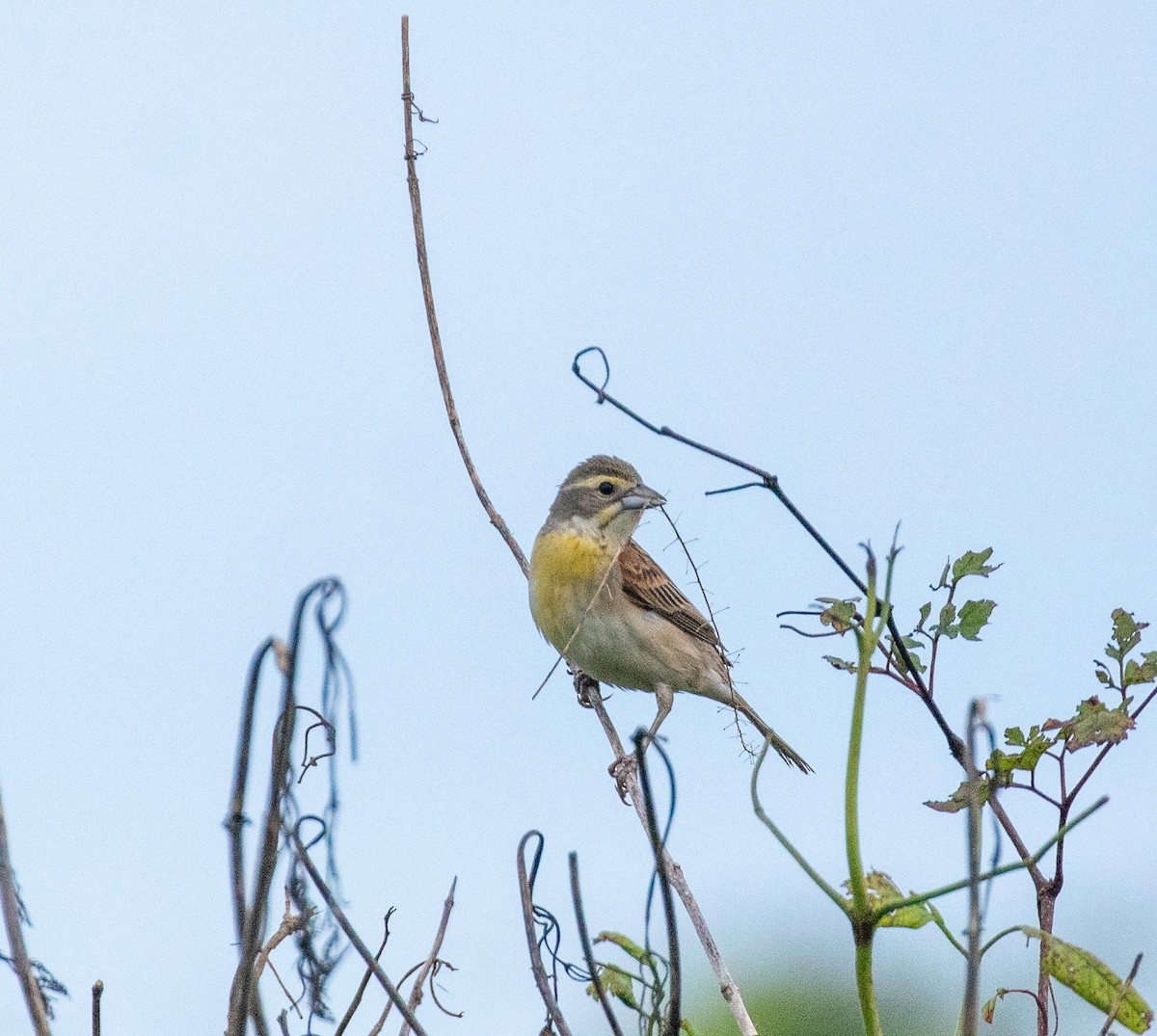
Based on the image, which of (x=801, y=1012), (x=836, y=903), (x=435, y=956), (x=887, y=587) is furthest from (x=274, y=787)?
(x=801, y=1012)

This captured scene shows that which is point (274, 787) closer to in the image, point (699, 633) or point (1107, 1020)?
point (1107, 1020)

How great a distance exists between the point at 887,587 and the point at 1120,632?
Result: 3.01 feet

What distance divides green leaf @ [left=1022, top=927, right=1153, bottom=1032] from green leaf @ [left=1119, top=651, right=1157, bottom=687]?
2.34 ft

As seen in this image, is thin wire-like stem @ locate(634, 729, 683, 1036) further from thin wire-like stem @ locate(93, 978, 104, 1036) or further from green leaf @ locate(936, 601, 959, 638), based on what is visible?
green leaf @ locate(936, 601, 959, 638)

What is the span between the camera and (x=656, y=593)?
7598 mm

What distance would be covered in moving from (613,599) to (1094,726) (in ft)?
16.7

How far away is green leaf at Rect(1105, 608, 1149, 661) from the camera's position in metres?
2.30

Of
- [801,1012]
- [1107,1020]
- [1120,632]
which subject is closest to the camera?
[1107,1020]

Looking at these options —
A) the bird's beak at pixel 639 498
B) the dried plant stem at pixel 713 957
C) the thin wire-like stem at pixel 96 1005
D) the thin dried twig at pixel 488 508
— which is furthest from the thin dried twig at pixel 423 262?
the bird's beak at pixel 639 498

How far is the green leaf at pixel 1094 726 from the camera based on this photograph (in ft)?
6.95

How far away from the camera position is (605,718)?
4766 millimetres

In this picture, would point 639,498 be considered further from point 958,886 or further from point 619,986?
point 958,886

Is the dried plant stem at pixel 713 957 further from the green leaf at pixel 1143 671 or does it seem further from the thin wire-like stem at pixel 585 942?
the green leaf at pixel 1143 671

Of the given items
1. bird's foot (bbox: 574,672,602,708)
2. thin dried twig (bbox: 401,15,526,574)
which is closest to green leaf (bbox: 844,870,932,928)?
thin dried twig (bbox: 401,15,526,574)
